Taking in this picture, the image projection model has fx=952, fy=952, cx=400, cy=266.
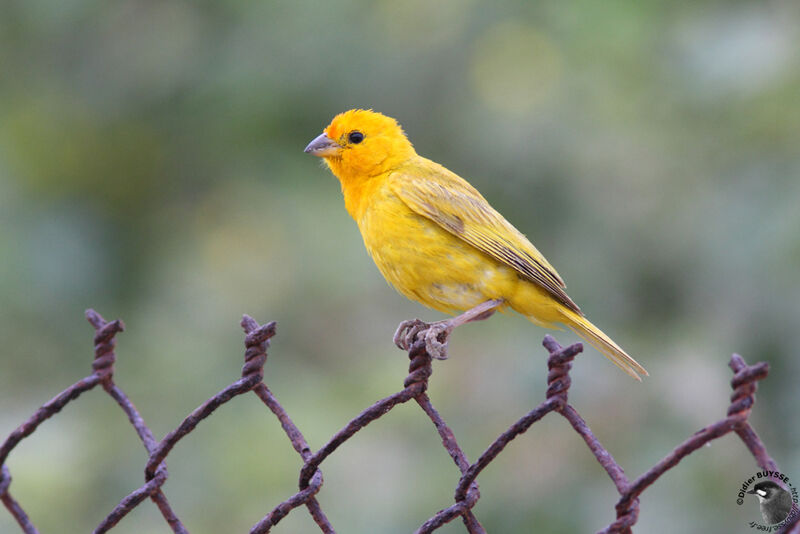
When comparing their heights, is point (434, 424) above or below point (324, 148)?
below

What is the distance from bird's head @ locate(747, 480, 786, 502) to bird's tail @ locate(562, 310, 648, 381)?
1272 millimetres

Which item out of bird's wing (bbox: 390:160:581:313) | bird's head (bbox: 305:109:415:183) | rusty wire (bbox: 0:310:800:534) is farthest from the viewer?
bird's head (bbox: 305:109:415:183)

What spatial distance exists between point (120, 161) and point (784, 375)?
11.0 ft

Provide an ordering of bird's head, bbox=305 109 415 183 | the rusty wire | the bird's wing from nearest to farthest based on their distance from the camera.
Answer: the rusty wire
the bird's wing
bird's head, bbox=305 109 415 183

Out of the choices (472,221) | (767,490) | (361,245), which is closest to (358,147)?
(472,221)

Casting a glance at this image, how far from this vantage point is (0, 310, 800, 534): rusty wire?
116cm

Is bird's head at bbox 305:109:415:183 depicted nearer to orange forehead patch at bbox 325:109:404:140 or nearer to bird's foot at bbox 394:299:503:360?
orange forehead patch at bbox 325:109:404:140

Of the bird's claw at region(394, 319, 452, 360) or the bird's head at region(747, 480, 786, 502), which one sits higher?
the bird's claw at region(394, 319, 452, 360)

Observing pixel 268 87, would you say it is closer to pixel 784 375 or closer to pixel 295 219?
pixel 295 219

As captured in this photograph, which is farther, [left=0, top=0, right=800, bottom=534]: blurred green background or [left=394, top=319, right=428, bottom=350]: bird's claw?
[left=0, top=0, right=800, bottom=534]: blurred green background

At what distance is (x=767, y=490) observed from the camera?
1.26m

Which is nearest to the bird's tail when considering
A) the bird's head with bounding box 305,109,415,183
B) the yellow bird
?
the yellow bird

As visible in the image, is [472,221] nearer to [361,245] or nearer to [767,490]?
[361,245]

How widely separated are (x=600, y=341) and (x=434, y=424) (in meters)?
1.19
